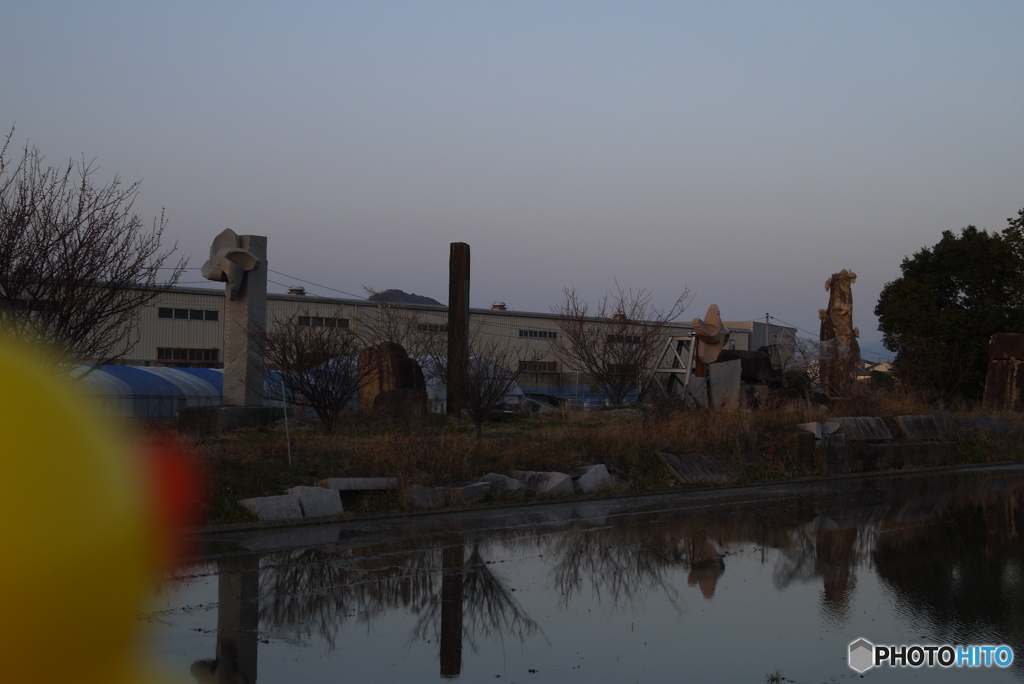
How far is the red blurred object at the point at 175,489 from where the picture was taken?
1022cm

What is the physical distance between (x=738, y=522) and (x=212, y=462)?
6.84m

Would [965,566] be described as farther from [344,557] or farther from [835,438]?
[835,438]

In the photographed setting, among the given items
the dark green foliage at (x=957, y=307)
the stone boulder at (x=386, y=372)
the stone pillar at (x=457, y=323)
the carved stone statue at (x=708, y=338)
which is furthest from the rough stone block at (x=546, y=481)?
the dark green foliage at (x=957, y=307)

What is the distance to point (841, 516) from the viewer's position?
1273 centimetres

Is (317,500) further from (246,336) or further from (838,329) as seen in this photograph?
(838,329)

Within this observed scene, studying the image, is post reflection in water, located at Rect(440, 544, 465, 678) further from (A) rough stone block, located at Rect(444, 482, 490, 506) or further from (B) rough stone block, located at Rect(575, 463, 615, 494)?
(B) rough stone block, located at Rect(575, 463, 615, 494)

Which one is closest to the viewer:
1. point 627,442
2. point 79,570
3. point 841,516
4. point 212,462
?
point 79,570

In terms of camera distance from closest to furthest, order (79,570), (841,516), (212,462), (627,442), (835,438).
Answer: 1. (79,570)
2. (212,462)
3. (841,516)
4. (627,442)
5. (835,438)

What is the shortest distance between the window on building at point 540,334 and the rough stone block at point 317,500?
50701mm

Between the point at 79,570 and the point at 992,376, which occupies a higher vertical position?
the point at 992,376

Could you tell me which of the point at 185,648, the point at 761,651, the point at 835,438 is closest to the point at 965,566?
the point at 761,651

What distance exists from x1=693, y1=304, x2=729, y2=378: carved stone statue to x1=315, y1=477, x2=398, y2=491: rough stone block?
17551 millimetres
